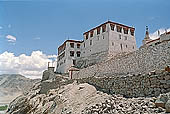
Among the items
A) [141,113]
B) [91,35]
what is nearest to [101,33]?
[91,35]

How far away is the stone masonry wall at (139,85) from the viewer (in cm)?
720

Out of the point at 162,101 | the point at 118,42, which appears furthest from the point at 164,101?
the point at 118,42

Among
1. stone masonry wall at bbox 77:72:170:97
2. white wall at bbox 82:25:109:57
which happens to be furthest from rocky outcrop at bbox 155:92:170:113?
white wall at bbox 82:25:109:57

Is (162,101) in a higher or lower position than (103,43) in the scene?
lower

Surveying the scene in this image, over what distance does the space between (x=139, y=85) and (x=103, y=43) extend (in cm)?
2630

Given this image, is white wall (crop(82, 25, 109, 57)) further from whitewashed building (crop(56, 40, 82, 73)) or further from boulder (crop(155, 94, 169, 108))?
boulder (crop(155, 94, 169, 108))

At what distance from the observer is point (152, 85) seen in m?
7.69

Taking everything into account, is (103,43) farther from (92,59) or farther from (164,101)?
(164,101)

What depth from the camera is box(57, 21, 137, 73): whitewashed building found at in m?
33.7

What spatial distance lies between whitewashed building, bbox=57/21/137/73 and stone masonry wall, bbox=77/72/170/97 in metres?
22.0

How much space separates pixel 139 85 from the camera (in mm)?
8562

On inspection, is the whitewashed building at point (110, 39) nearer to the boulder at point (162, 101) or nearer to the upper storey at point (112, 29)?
the upper storey at point (112, 29)

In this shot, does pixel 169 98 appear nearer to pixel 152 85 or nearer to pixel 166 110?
pixel 166 110

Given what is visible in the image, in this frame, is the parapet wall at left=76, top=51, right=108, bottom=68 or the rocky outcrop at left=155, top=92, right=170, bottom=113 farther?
the parapet wall at left=76, top=51, right=108, bottom=68
